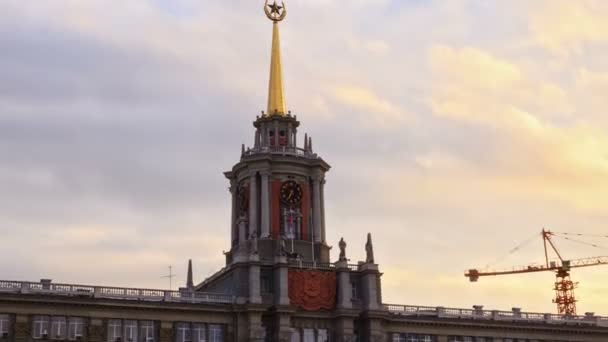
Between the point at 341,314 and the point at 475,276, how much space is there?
76.6 metres

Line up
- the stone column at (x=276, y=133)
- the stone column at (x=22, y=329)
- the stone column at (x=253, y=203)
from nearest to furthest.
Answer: the stone column at (x=22, y=329)
the stone column at (x=253, y=203)
the stone column at (x=276, y=133)

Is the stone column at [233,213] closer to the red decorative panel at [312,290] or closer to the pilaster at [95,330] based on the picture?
the red decorative panel at [312,290]

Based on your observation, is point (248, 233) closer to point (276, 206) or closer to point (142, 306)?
point (276, 206)

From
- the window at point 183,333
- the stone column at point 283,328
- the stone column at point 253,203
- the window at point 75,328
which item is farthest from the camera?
the stone column at point 253,203

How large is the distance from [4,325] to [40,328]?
295 centimetres

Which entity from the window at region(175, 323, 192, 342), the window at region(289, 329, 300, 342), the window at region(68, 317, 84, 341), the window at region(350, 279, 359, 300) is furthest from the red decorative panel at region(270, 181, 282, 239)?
the window at region(68, 317, 84, 341)

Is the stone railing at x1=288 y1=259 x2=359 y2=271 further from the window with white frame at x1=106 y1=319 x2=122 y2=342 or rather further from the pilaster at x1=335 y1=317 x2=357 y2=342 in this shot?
the window with white frame at x1=106 y1=319 x2=122 y2=342

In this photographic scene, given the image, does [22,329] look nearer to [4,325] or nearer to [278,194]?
[4,325]

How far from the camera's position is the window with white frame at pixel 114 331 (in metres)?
89.8

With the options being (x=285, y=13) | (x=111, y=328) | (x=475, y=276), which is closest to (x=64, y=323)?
(x=111, y=328)

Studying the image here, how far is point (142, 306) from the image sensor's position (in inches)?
3588

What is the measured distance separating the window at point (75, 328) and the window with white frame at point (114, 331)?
2.29 m

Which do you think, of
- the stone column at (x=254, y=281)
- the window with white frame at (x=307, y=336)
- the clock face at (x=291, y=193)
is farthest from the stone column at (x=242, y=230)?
the window with white frame at (x=307, y=336)

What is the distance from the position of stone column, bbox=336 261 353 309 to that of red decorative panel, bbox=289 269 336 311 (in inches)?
24.6
